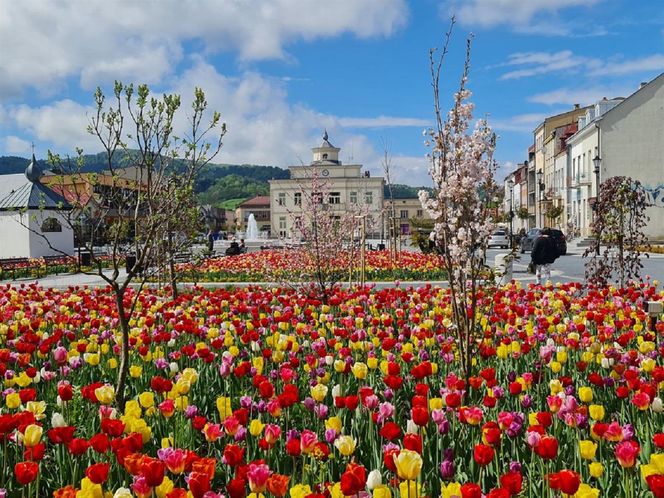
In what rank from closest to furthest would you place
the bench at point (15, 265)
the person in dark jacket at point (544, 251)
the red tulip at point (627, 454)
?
the red tulip at point (627, 454)
the person in dark jacket at point (544, 251)
the bench at point (15, 265)

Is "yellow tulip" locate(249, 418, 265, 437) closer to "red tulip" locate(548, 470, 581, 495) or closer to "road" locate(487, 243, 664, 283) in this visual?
"red tulip" locate(548, 470, 581, 495)

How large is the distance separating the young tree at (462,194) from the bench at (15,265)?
833 inches

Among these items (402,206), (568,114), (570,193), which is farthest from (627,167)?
(402,206)

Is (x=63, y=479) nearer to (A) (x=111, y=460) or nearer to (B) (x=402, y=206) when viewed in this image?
(A) (x=111, y=460)

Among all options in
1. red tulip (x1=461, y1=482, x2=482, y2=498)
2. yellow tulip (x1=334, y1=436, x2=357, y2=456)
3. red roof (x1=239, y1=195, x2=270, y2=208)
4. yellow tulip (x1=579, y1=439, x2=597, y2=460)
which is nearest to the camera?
red tulip (x1=461, y1=482, x2=482, y2=498)

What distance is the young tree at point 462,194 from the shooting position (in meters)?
4.76

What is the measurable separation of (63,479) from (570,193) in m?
57.6

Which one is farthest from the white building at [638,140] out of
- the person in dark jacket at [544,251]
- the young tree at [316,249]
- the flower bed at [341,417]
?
the flower bed at [341,417]

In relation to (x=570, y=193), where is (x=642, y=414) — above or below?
below

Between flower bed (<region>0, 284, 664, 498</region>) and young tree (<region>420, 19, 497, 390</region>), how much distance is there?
675 mm

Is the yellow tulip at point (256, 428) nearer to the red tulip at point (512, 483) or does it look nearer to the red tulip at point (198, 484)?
the red tulip at point (198, 484)

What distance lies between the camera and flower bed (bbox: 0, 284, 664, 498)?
2.68 metres

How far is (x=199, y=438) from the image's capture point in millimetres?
4012

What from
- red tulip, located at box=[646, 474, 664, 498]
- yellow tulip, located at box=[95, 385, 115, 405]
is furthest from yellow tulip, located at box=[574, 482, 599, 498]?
yellow tulip, located at box=[95, 385, 115, 405]
